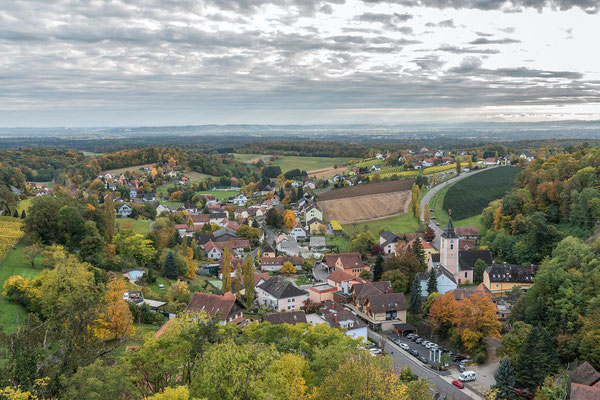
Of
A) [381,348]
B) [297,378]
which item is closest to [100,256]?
[381,348]

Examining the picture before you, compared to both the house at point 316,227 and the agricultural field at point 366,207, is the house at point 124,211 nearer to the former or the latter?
the house at point 316,227

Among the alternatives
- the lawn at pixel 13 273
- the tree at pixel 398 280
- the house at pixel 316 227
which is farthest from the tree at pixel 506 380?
the house at pixel 316 227

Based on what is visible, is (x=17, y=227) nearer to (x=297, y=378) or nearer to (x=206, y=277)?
(x=206, y=277)

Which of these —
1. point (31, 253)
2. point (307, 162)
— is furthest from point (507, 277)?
point (307, 162)

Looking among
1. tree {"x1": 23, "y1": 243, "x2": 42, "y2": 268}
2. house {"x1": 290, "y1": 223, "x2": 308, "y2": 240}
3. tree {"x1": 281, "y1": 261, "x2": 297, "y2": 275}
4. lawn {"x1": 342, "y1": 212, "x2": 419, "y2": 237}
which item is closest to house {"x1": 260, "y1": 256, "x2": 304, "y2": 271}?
tree {"x1": 281, "y1": 261, "x2": 297, "y2": 275}

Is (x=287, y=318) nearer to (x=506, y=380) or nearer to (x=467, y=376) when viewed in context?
(x=467, y=376)

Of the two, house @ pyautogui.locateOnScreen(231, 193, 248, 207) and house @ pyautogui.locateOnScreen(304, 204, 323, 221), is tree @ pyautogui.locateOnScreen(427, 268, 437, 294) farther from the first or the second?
house @ pyautogui.locateOnScreen(231, 193, 248, 207)
